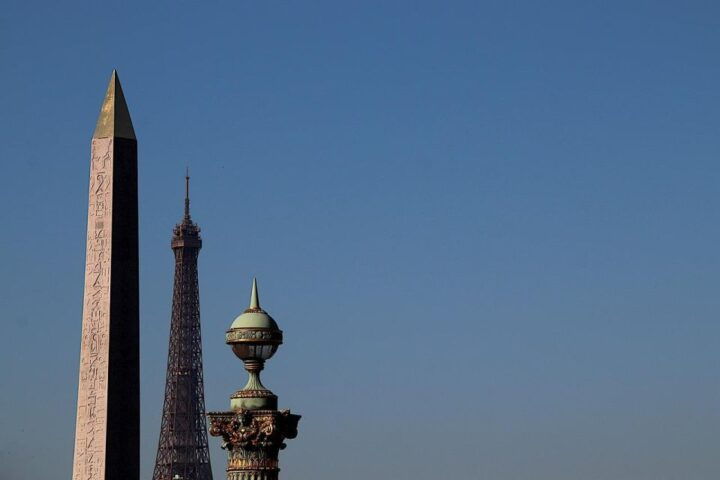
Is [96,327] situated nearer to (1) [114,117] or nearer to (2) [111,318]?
(2) [111,318]

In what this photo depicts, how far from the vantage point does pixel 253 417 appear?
24.8m

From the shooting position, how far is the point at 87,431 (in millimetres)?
45438

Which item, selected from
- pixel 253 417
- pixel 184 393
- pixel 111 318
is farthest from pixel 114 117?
pixel 184 393


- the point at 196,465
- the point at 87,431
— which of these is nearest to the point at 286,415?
the point at 87,431

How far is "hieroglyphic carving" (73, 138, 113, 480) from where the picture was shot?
45375 millimetres

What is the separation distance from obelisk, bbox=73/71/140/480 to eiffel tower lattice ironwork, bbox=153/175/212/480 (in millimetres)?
123250

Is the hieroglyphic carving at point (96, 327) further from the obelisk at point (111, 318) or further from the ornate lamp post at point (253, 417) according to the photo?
the ornate lamp post at point (253, 417)

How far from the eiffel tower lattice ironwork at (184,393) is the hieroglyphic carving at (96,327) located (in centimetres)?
12365

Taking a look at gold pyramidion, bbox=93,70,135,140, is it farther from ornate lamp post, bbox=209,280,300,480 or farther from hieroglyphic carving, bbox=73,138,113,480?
ornate lamp post, bbox=209,280,300,480

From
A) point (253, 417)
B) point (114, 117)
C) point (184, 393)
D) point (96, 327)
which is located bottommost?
point (253, 417)

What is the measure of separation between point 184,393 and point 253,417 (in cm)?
14960

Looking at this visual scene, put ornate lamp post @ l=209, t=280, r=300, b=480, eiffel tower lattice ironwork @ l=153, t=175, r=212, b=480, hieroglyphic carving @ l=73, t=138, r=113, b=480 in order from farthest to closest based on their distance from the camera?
1. eiffel tower lattice ironwork @ l=153, t=175, r=212, b=480
2. hieroglyphic carving @ l=73, t=138, r=113, b=480
3. ornate lamp post @ l=209, t=280, r=300, b=480

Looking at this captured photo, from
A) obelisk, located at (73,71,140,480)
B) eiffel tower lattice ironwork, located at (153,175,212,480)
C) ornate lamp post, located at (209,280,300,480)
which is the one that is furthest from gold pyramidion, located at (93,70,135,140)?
eiffel tower lattice ironwork, located at (153,175,212,480)

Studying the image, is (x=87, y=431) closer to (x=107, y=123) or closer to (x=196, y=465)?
(x=107, y=123)
